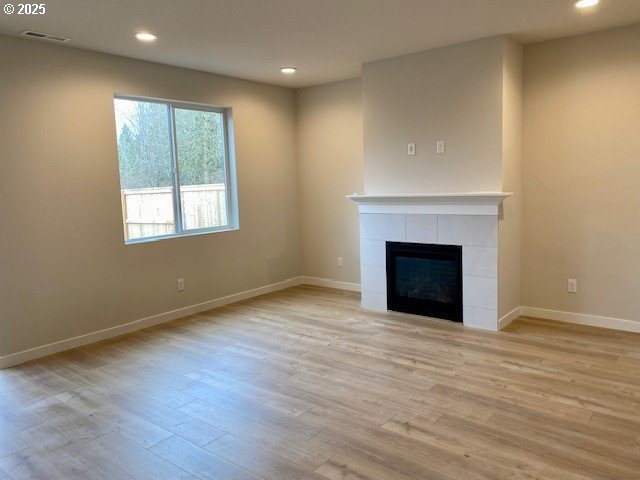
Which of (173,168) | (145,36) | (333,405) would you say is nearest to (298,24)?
(145,36)

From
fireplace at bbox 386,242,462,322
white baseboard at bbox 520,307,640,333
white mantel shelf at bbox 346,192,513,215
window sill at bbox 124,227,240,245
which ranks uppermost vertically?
white mantel shelf at bbox 346,192,513,215

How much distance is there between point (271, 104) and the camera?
18.6ft

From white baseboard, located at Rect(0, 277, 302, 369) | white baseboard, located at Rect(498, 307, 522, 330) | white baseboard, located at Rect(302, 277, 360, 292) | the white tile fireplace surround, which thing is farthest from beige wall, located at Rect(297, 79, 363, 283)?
white baseboard, located at Rect(498, 307, 522, 330)

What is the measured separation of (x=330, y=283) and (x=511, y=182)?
258 cm

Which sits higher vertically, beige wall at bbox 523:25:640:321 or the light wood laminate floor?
beige wall at bbox 523:25:640:321

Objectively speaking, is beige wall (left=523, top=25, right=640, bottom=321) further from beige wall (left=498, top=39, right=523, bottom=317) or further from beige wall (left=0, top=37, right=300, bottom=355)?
beige wall (left=0, top=37, right=300, bottom=355)

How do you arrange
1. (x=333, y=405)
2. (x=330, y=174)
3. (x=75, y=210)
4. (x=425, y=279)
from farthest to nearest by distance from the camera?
1. (x=330, y=174)
2. (x=425, y=279)
3. (x=75, y=210)
4. (x=333, y=405)

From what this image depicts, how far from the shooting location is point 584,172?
404 centimetres

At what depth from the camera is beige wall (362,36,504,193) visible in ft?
13.1

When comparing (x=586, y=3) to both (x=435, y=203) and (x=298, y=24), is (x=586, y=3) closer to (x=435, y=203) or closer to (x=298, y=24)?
(x=435, y=203)

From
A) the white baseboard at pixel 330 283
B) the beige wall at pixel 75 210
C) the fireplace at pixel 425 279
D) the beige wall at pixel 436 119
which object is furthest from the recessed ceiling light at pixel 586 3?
the white baseboard at pixel 330 283

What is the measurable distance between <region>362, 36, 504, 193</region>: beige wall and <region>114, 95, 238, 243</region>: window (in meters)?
1.65

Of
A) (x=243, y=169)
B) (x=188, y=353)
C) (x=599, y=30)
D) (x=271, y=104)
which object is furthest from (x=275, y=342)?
(x=599, y=30)

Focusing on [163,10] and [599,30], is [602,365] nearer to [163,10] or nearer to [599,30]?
[599,30]
